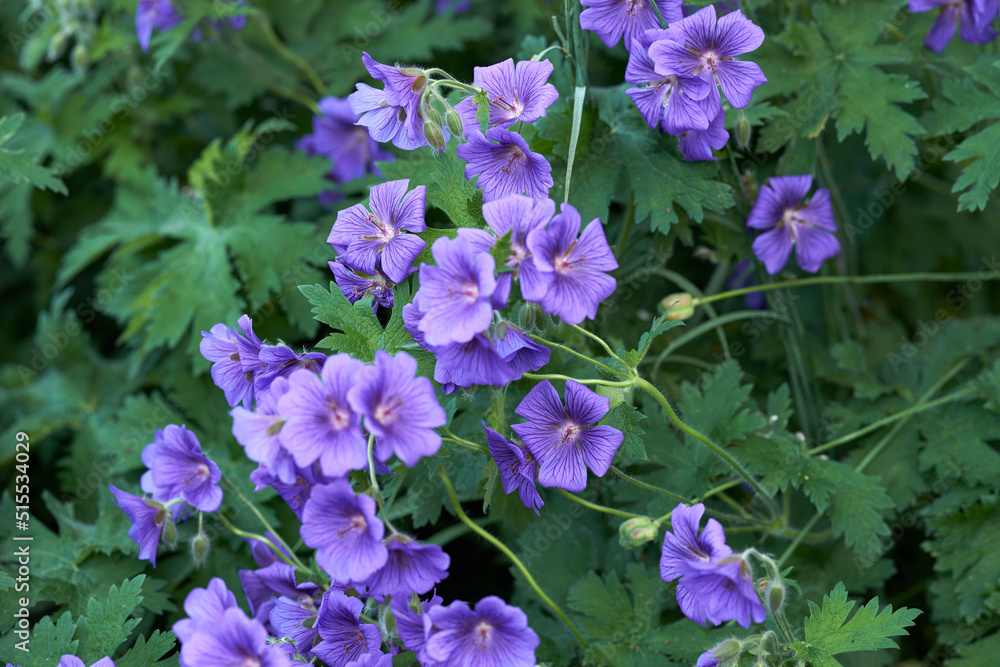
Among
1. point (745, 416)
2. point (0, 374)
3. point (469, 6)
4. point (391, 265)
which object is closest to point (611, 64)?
point (469, 6)

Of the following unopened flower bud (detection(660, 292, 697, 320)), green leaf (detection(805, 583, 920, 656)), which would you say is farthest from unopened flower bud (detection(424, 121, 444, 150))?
green leaf (detection(805, 583, 920, 656))

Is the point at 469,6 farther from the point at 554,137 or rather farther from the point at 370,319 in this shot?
the point at 370,319

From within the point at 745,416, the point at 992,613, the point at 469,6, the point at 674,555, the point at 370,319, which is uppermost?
the point at 370,319

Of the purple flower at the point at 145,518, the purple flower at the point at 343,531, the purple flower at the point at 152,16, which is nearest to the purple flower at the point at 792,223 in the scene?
the purple flower at the point at 343,531

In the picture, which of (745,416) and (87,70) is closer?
(745,416)

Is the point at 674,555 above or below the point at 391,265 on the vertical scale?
below

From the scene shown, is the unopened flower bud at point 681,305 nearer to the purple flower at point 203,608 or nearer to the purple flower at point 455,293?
the purple flower at point 455,293

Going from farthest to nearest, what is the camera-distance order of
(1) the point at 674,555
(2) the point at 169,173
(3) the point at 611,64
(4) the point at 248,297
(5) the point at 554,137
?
(2) the point at 169,173
(3) the point at 611,64
(4) the point at 248,297
(5) the point at 554,137
(1) the point at 674,555
